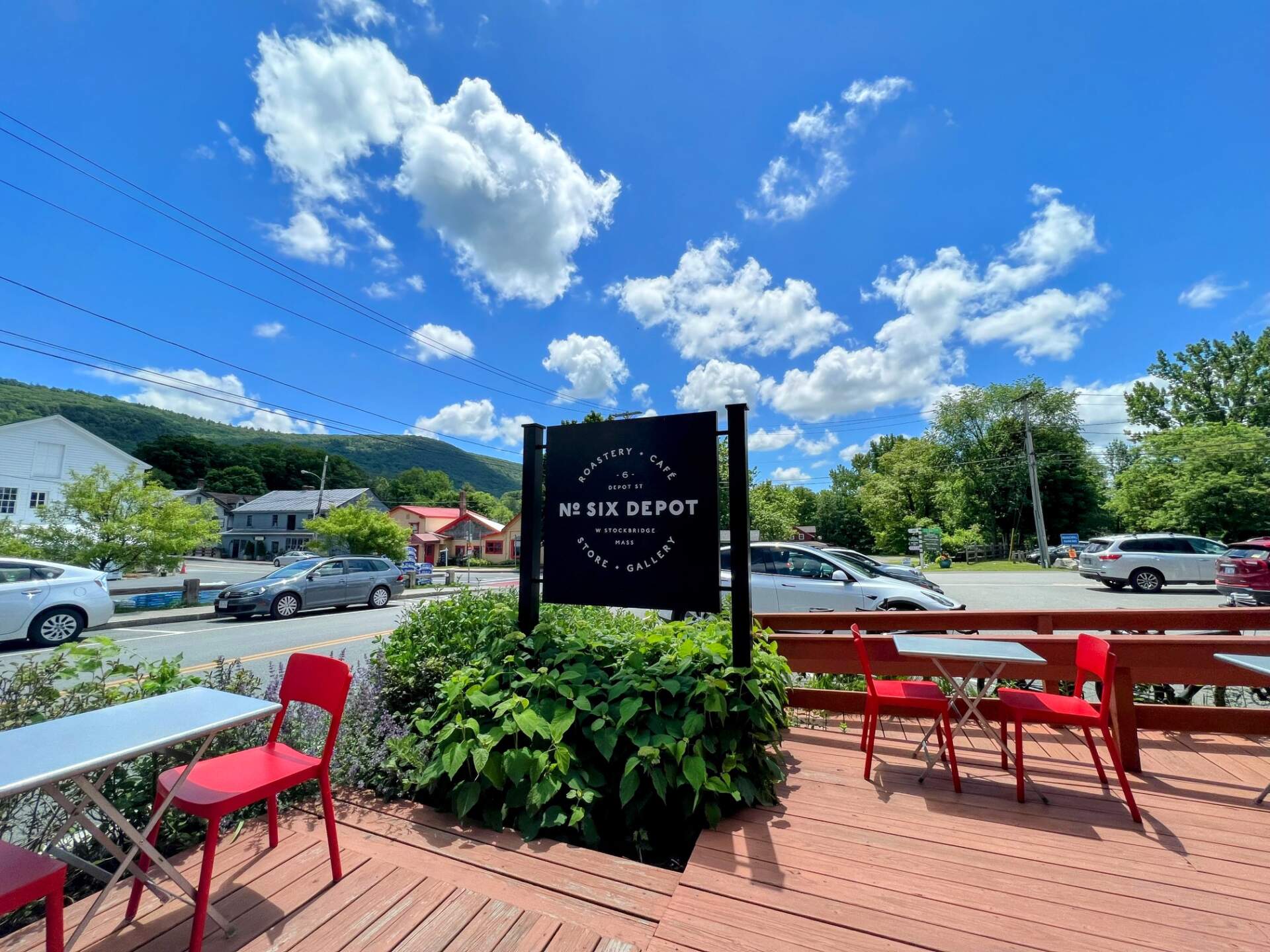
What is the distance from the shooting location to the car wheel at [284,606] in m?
11.5

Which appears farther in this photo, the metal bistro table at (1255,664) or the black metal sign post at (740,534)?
the black metal sign post at (740,534)

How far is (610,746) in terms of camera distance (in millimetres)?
2531

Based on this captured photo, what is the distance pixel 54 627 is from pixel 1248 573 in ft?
72.5

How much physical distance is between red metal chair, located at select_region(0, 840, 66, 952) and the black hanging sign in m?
2.37

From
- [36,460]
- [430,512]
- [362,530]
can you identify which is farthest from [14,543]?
[430,512]

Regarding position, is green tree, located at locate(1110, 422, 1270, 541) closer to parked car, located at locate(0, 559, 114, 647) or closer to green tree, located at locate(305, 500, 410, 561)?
green tree, located at locate(305, 500, 410, 561)

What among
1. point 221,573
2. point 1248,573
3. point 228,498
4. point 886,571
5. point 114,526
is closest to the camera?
point 886,571

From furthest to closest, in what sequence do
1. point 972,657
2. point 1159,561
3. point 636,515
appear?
1. point 1159,561
2. point 636,515
3. point 972,657

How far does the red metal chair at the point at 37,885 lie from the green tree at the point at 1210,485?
29666 mm

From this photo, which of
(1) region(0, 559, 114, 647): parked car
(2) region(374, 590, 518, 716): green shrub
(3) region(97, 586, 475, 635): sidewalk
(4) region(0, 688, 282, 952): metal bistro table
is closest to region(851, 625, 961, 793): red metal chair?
(2) region(374, 590, 518, 716): green shrub

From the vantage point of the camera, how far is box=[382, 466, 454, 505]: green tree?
3142 inches

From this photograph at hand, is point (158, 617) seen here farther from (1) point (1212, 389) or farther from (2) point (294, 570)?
(1) point (1212, 389)

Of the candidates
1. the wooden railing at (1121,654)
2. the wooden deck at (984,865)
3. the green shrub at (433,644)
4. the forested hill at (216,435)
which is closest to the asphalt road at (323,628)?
the green shrub at (433,644)

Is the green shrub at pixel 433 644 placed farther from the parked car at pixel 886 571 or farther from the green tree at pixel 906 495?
the green tree at pixel 906 495
